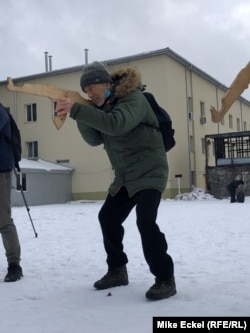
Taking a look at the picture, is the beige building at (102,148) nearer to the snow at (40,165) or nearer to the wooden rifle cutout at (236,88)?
the snow at (40,165)

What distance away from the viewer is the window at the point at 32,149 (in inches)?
1377

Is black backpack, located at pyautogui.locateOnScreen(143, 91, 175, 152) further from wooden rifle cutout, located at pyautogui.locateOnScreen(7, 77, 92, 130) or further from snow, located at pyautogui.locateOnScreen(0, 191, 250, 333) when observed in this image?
snow, located at pyautogui.locateOnScreen(0, 191, 250, 333)

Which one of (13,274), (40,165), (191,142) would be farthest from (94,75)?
(191,142)

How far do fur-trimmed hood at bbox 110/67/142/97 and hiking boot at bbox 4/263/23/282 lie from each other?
2.03 meters

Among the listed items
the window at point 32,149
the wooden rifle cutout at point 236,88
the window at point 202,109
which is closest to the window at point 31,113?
the window at point 32,149

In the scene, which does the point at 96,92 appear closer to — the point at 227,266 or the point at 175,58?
the point at 227,266

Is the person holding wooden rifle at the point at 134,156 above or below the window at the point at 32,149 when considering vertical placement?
below

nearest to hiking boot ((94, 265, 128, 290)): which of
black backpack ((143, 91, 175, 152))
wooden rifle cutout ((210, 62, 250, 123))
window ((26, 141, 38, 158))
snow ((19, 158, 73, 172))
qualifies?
black backpack ((143, 91, 175, 152))

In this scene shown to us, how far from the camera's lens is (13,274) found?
15.4 feet

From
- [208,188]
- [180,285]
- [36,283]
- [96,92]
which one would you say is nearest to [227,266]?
[180,285]

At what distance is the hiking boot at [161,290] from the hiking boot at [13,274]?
59.4 inches

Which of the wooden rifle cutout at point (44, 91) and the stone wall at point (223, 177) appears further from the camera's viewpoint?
the stone wall at point (223, 177)

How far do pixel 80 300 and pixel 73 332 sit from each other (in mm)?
871

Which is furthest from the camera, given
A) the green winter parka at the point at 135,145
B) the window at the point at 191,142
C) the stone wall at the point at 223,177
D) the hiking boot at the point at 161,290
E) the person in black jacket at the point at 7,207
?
the window at the point at 191,142
